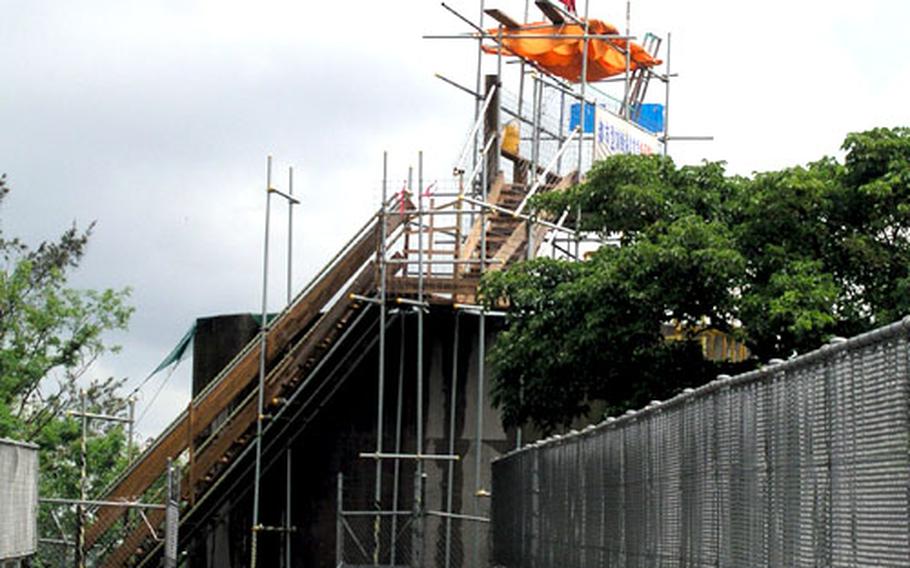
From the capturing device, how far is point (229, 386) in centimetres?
3609

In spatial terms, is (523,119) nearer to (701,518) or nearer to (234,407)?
(234,407)

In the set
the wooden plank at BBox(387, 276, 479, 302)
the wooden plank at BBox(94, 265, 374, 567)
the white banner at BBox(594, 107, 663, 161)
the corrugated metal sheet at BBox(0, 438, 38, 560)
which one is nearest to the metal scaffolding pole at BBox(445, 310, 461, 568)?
the wooden plank at BBox(387, 276, 479, 302)

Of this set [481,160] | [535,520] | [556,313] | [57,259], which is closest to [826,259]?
[556,313]

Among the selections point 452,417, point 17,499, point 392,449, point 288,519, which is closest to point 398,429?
point 392,449

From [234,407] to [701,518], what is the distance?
84.1 feet

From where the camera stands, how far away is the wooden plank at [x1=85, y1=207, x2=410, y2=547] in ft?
115

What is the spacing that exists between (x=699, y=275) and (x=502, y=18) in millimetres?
15046

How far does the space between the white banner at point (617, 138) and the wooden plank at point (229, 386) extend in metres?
6.18

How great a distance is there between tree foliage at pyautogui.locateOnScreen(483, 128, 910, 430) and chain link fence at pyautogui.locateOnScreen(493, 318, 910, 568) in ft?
25.6

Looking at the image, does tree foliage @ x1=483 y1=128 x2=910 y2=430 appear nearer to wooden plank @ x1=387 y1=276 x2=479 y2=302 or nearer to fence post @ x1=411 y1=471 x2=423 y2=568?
fence post @ x1=411 y1=471 x2=423 y2=568

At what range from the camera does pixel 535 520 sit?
991 inches

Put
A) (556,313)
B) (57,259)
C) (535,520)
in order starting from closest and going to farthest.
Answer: (535,520), (556,313), (57,259)

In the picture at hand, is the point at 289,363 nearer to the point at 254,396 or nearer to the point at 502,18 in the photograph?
the point at 254,396

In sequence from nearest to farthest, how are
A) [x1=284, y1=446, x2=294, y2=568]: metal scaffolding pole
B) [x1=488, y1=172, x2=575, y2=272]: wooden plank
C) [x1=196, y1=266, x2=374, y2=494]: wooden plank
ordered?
1. [x1=196, y1=266, x2=374, y2=494]: wooden plank
2. [x1=488, y1=172, x2=575, y2=272]: wooden plank
3. [x1=284, y1=446, x2=294, y2=568]: metal scaffolding pole
